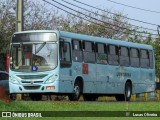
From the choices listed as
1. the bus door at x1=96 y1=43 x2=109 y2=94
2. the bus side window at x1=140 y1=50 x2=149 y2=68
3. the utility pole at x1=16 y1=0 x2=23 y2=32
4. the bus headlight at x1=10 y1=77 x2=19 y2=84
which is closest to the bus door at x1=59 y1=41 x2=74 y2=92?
the bus headlight at x1=10 y1=77 x2=19 y2=84

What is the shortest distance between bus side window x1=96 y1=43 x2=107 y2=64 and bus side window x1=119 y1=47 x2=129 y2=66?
1644 millimetres

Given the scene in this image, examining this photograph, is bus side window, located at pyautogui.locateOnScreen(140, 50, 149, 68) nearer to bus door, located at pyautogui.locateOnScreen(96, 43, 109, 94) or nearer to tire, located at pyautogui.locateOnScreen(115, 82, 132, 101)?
tire, located at pyautogui.locateOnScreen(115, 82, 132, 101)

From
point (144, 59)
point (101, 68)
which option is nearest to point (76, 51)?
point (101, 68)

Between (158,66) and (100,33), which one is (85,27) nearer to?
(100,33)

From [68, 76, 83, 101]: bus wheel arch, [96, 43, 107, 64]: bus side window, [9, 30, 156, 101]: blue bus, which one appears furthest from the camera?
[96, 43, 107, 64]: bus side window

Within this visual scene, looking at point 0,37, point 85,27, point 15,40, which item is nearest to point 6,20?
point 0,37

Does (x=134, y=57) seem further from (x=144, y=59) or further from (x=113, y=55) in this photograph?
(x=113, y=55)

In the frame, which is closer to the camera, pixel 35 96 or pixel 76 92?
pixel 76 92

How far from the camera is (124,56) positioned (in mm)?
29469

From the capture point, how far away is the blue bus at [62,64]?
24.1 meters

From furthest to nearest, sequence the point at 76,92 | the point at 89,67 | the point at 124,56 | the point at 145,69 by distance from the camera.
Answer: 1. the point at 145,69
2. the point at 124,56
3. the point at 89,67
4. the point at 76,92

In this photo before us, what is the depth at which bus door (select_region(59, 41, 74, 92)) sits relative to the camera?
24203 millimetres

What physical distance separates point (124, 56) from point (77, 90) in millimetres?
5101

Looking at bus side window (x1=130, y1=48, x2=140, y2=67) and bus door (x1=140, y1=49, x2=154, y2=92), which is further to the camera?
bus door (x1=140, y1=49, x2=154, y2=92)
